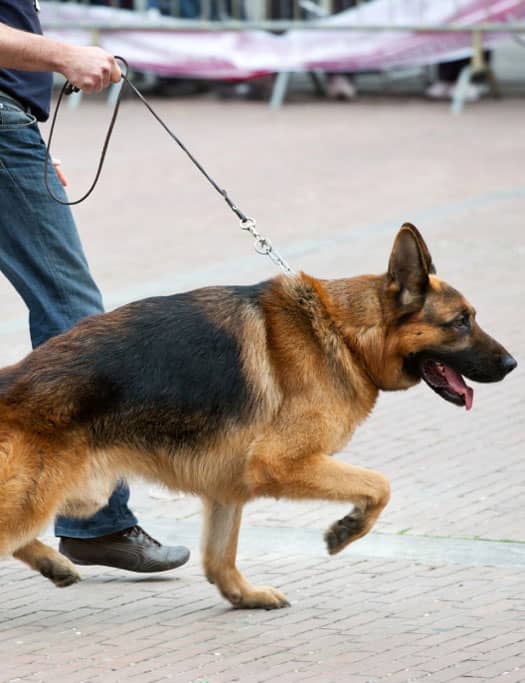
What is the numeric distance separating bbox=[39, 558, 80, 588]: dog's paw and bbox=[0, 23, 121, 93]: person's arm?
1.56 meters

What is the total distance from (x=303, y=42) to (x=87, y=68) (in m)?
12.5

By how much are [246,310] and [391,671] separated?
1211mm

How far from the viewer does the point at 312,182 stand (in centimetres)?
1265

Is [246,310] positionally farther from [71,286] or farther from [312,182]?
[312,182]

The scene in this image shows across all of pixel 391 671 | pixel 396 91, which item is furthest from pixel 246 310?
pixel 396 91

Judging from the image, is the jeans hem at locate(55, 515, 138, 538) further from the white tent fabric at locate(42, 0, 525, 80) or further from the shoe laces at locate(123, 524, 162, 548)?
the white tent fabric at locate(42, 0, 525, 80)

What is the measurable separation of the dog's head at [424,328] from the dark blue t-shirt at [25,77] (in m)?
1.40

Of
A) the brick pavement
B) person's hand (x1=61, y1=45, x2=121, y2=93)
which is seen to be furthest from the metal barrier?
person's hand (x1=61, y1=45, x2=121, y2=93)

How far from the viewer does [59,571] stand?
15.4 ft

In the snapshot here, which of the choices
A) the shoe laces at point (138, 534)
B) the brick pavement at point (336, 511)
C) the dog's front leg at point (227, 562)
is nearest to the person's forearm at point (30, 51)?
the dog's front leg at point (227, 562)

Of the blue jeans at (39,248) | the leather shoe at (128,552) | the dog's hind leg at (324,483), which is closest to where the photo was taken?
the dog's hind leg at (324,483)

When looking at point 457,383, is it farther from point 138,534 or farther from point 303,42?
point 303,42

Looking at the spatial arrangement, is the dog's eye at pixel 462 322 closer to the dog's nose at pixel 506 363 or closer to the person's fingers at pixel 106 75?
the dog's nose at pixel 506 363

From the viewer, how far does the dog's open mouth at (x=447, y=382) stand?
14.9 feet
